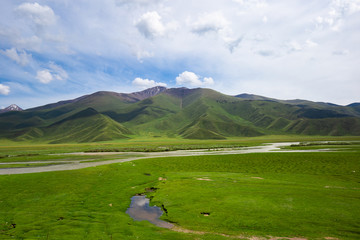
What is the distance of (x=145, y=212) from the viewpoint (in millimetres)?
31484

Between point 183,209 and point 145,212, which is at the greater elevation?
point 183,209

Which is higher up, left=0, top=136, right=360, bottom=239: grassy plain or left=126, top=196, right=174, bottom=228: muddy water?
left=0, top=136, right=360, bottom=239: grassy plain

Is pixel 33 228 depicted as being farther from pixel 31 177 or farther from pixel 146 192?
pixel 31 177

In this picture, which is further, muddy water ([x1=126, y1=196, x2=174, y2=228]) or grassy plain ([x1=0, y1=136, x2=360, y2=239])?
muddy water ([x1=126, y1=196, x2=174, y2=228])

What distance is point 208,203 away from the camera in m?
31.9

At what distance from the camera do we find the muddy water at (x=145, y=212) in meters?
27.2

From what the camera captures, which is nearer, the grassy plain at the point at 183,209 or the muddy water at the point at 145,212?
the grassy plain at the point at 183,209

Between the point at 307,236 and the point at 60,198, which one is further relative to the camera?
the point at 60,198

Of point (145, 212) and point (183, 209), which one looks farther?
point (145, 212)

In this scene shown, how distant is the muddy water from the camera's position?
27.2 metres

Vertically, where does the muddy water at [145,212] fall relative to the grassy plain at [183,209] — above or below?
below

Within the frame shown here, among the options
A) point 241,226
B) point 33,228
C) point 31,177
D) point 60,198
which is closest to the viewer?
point 33,228

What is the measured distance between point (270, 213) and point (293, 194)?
1007 cm

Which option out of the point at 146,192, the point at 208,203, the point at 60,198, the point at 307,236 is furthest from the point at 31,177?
the point at 307,236
